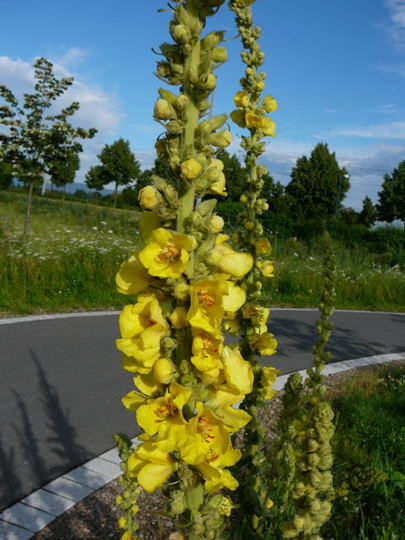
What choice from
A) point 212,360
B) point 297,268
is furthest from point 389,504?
→ point 297,268

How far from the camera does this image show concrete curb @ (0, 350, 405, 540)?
3.42 m

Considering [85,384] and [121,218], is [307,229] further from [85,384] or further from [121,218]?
[85,384]

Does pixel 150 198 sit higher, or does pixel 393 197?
pixel 393 197

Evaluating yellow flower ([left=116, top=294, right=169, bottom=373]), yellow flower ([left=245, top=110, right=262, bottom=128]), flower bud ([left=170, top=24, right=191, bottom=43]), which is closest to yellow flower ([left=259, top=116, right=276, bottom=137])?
yellow flower ([left=245, top=110, right=262, bottom=128])

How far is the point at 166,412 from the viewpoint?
1.29m

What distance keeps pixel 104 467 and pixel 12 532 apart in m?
1.06

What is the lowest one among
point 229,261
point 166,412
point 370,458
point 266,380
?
point 370,458

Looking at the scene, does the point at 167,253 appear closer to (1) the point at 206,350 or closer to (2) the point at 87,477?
(1) the point at 206,350

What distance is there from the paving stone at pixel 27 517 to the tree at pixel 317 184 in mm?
38032

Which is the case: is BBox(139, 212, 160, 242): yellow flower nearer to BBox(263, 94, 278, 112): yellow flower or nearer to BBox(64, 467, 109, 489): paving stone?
BBox(263, 94, 278, 112): yellow flower

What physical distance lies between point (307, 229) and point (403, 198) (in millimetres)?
21735

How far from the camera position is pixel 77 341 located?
26.2ft

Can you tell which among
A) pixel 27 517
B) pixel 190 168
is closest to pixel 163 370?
pixel 190 168

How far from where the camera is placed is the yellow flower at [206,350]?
122cm
